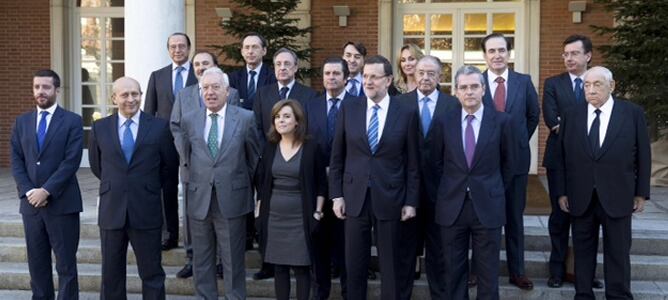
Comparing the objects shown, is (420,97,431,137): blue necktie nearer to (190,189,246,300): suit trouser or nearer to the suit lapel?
the suit lapel

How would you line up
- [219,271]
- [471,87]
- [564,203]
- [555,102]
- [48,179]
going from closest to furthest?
[471,87] < [48,179] < [564,203] < [555,102] < [219,271]

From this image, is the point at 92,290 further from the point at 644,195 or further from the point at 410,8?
the point at 410,8

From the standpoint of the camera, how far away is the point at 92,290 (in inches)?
260

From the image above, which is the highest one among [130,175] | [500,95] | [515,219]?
[500,95]

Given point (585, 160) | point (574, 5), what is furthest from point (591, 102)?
point (574, 5)

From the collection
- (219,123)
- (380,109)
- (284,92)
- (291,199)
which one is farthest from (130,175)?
(380,109)

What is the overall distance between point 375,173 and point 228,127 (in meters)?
1.12

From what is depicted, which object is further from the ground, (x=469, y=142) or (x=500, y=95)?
(x=500, y=95)

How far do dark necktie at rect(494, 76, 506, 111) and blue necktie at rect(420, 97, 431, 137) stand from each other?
0.62 meters

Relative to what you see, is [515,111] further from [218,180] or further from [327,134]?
[218,180]

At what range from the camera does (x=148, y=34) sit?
24.9 feet

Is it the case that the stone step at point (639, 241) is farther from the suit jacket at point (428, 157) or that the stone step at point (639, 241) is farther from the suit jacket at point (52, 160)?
the suit jacket at point (52, 160)

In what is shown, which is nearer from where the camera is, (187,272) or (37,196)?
(37,196)

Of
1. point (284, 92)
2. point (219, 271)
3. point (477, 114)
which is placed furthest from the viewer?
point (219, 271)
